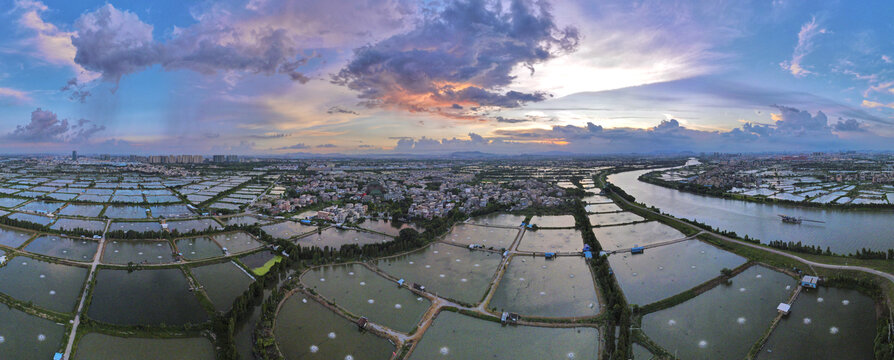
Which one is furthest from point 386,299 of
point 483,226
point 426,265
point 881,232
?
point 881,232

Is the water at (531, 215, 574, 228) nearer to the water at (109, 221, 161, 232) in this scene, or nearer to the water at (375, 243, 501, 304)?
the water at (375, 243, 501, 304)

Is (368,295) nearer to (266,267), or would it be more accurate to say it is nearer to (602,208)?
(266,267)

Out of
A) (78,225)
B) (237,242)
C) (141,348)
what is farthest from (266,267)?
(78,225)

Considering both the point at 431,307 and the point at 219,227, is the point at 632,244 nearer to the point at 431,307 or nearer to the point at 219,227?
the point at 431,307

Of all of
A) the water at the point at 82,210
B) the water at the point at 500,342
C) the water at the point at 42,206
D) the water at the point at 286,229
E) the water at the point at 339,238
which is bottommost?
the water at the point at 500,342

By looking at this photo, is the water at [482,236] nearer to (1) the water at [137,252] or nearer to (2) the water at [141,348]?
(2) the water at [141,348]

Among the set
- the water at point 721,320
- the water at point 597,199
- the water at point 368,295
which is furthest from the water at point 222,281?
the water at point 597,199
